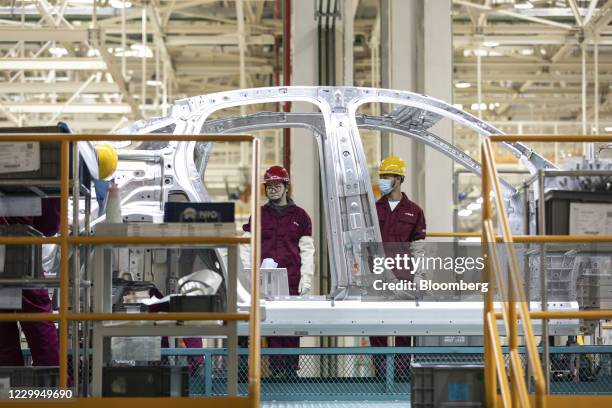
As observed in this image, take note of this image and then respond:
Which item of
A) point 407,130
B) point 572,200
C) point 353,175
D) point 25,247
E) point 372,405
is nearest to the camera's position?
point 25,247

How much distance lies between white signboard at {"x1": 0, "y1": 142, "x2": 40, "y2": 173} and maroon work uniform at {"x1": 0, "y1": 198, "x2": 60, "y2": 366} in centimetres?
72

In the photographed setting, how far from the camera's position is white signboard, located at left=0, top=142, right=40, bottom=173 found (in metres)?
5.66

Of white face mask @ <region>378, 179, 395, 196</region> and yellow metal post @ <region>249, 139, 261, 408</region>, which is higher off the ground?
white face mask @ <region>378, 179, 395, 196</region>

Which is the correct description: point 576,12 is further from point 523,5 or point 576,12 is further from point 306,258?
point 306,258

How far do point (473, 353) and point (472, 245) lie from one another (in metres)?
0.81

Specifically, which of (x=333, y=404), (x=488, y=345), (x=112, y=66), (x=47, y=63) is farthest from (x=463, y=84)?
(x=488, y=345)

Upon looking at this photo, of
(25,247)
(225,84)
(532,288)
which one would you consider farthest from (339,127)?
(225,84)

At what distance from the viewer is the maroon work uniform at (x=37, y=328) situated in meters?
6.42

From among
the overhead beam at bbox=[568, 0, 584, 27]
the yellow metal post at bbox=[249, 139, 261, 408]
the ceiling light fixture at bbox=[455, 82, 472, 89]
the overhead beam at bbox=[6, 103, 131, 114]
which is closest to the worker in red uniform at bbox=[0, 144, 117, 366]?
the yellow metal post at bbox=[249, 139, 261, 408]

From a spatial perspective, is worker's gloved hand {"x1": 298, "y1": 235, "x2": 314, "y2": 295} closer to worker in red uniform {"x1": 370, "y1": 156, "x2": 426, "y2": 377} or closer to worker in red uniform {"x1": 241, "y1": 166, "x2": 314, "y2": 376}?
worker in red uniform {"x1": 241, "y1": 166, "x2": 314, "y2": 376}

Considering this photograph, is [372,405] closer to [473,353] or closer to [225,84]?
[473,353]

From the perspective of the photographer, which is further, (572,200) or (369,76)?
(369,76)

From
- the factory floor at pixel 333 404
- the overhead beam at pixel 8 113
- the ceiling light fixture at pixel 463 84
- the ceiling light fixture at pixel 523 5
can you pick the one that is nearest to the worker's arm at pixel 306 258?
the factory floor at pixel 333 404

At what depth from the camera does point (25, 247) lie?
578 cm
